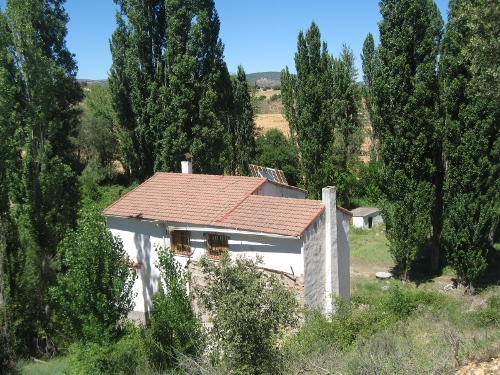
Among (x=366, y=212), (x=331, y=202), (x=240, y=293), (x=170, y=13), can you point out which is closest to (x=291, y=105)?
(x=366, y=212)

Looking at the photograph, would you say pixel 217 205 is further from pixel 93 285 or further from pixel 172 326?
pixel 172 326

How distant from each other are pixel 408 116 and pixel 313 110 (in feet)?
31.4

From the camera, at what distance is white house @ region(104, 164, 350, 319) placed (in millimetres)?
14695

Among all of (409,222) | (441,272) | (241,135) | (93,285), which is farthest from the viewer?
(241,135)

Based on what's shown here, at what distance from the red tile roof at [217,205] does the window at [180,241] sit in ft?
1.87

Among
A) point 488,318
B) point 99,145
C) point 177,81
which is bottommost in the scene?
point 488,318

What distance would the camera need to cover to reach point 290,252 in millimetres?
14547

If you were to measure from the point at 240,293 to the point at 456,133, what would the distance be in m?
13.6

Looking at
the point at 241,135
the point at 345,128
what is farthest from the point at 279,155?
the point at 345,128

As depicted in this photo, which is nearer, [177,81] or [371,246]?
[177,81]

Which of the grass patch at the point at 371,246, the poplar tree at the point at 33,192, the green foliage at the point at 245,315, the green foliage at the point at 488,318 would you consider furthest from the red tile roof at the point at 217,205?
the grass patch at the point at 371,246

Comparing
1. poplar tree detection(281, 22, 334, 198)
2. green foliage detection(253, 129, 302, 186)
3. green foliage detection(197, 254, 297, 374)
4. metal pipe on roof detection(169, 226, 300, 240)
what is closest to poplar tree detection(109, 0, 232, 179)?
poplar tree detection(281, 22, 334, 198)

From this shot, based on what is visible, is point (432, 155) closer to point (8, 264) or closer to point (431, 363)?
point (431, 363)

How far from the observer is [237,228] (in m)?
15.1
